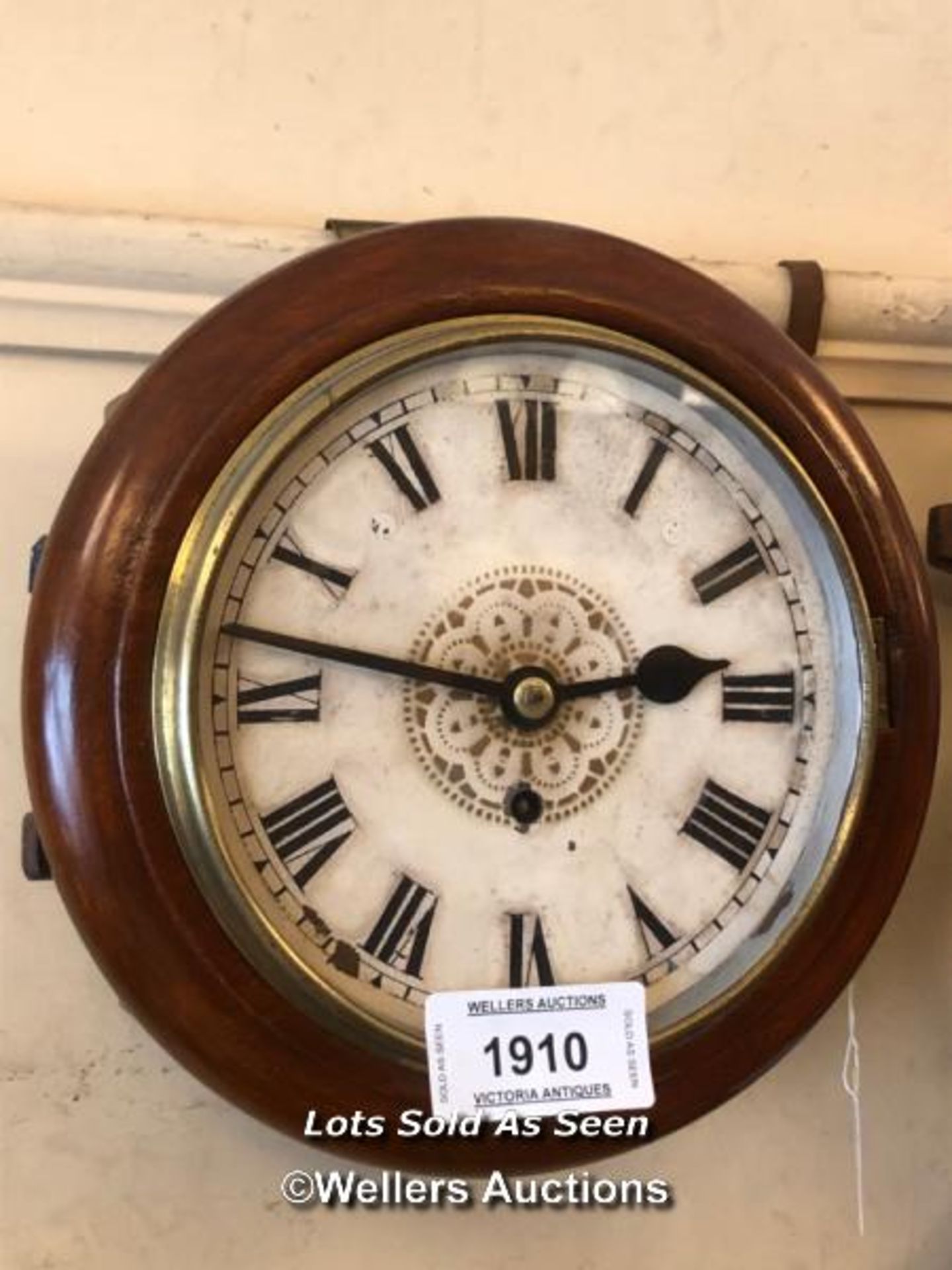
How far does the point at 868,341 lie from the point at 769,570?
0.78 feet

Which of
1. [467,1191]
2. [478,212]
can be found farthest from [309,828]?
[478,212]

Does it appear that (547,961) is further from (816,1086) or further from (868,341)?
(868,341)

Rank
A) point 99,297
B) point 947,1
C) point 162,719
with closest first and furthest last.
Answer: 1. point 162,719
2. point 99,297
3. point 947,1

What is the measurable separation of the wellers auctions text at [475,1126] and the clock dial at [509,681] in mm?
40

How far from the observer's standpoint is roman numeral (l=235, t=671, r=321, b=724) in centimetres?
56

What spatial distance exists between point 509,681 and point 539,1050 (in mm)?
155

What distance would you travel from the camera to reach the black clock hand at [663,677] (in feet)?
1.94

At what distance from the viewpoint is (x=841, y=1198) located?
776 millimetres

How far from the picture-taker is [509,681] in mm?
572

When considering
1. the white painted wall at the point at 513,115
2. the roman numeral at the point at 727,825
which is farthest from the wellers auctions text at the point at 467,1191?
the white painted wall at the point at 513,115

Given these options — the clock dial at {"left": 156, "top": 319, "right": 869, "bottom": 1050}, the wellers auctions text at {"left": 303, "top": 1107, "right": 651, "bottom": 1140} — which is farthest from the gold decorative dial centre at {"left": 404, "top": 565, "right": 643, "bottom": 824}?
the wellers auctions text at {"left": 303, "top": 1107, "right": 651, "bottom": 1140}

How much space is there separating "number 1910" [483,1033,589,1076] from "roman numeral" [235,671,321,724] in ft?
0.52

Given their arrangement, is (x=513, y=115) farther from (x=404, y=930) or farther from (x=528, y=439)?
(x=404, y=930)

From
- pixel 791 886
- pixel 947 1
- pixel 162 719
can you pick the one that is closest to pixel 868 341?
pixel 947 1
